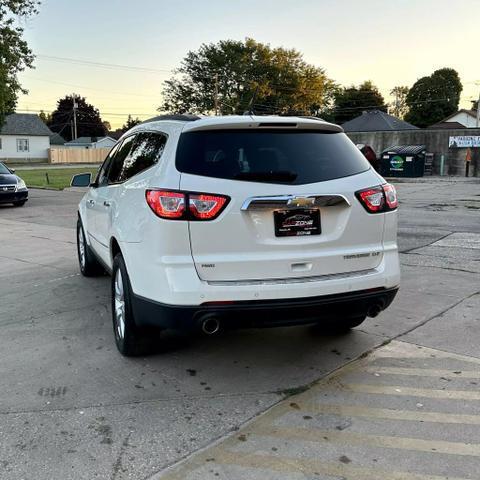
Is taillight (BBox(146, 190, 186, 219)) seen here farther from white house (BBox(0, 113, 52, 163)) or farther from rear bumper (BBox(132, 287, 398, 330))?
white house (BBox(0, 113, 52, 163))

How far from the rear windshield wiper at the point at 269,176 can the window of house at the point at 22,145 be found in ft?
223

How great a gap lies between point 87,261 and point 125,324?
9.75 ft

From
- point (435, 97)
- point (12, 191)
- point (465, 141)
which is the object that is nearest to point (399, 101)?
point (435, 97)

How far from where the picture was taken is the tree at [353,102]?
8450 cm

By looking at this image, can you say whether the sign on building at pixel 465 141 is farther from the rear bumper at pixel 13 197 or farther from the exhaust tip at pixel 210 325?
the exhaust tip at pixel 210 325

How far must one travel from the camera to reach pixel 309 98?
69.0m

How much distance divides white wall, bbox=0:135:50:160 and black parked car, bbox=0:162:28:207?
168 feet

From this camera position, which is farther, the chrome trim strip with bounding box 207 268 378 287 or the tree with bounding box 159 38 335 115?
the tree with bounding box 159 38 335 115

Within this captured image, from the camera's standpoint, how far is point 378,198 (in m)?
3.76

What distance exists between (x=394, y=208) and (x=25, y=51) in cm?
2742

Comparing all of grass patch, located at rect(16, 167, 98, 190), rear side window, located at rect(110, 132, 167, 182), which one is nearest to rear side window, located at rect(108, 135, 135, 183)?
rear side window, located at rect(110, 132, 167, 182)

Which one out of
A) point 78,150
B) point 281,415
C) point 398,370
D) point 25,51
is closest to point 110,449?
point 281,415

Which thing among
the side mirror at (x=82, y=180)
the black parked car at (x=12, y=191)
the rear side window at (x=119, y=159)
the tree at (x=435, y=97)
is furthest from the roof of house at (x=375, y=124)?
the rear side window at (x=119, y=159)

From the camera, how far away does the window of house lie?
65125mm
